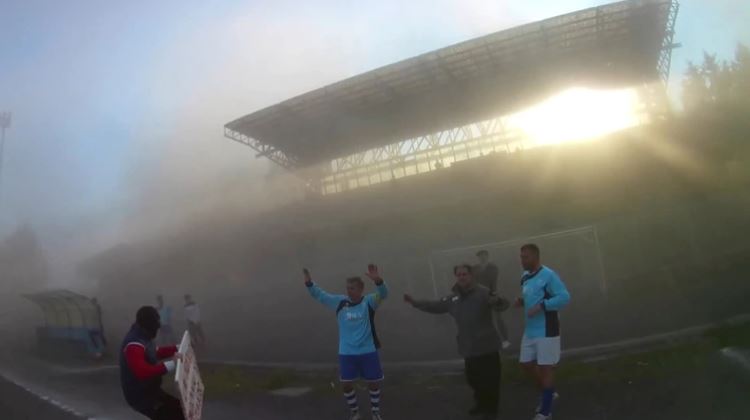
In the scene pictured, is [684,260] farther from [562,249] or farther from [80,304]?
[80,304]

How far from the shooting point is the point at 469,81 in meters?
31.9

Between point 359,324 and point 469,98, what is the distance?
96.5ft

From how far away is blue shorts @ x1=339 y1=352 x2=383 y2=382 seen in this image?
6051 millimetres

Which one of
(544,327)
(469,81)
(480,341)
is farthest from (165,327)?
(469,81)

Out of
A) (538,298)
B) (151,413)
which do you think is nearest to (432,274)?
(538,298)

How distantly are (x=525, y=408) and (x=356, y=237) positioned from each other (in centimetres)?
1849

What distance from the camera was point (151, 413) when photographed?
4.39 metres

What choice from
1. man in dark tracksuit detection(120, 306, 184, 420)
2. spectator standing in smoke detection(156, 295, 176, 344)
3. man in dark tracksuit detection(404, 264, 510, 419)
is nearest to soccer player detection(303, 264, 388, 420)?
man in dark tracksuit detection(404, 264, 510, 419)

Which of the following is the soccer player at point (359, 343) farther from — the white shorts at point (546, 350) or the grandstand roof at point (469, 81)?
the grandstand roof at point (469, 81)

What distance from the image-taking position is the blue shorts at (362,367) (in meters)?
6.05

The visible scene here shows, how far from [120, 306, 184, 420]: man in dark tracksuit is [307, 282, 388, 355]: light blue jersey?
1989 mm

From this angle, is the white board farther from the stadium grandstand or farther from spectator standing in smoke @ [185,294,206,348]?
the stadium grandstand

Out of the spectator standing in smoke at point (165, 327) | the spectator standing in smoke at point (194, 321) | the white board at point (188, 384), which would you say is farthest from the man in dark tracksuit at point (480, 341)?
the spectator standing in smoke at point (165, 327)

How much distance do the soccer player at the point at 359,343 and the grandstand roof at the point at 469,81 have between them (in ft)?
79.6
